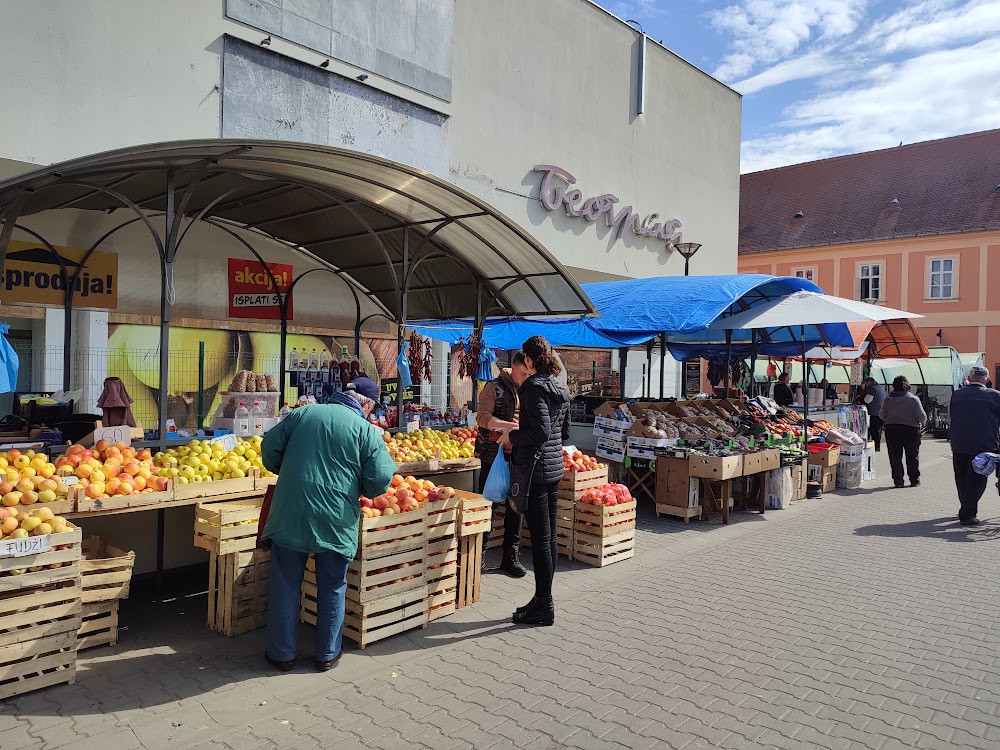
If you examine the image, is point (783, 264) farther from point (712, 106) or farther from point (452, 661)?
point (452, 661)

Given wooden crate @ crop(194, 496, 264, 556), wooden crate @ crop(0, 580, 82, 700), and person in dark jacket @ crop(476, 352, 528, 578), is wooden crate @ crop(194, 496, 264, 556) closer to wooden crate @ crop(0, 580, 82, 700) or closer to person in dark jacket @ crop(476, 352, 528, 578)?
wooden crate @ crop(0, 580, 82, 700)

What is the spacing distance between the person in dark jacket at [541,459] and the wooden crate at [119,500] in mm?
2522

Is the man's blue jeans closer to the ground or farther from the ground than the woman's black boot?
farther from the ground

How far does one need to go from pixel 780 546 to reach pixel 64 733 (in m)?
7.06

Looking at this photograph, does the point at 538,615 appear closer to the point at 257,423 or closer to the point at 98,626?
the point at 98,626

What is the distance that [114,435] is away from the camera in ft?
19.2

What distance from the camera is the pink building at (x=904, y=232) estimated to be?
30.0 m

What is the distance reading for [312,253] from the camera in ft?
35.9

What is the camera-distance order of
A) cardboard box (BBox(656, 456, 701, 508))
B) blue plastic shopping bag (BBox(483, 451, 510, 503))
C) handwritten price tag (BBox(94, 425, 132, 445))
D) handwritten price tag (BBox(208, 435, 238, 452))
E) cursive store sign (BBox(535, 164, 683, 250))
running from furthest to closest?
cursive store sign (BBox(535, 164, 683, 250)) → cardboard box (BBox(656, 456, 701, 508)) → handwritten price tag (BBox(208, 435, 238, 452)) → handwritten price tag (BBox(94, 425, 132, 445)) → blue plastic shopping bag (BBox(483, 451, 510, 503))

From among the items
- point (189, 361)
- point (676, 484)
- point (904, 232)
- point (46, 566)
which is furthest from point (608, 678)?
point (904, 232)

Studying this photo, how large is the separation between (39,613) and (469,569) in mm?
2933

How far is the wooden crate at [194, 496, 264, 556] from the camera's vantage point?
4.92 metres

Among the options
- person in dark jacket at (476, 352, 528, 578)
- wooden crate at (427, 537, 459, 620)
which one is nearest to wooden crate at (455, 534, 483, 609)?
wooden crate at (427, 537, 459, 620)

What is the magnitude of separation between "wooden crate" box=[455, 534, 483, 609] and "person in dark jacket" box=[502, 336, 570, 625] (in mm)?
521
